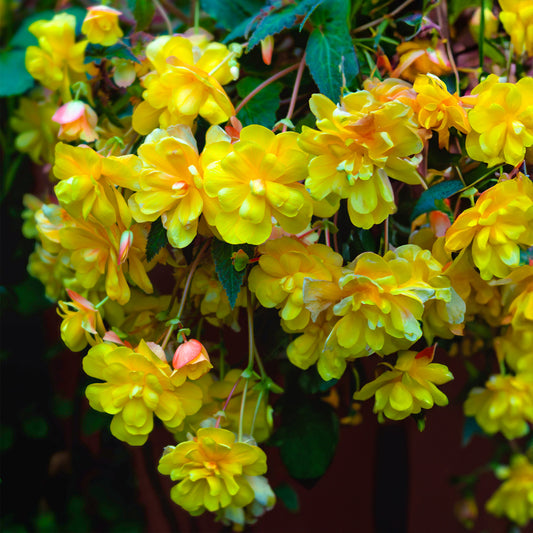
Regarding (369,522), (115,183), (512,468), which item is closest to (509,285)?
(115,183)

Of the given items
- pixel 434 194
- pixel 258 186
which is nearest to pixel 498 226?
pixel 434 194

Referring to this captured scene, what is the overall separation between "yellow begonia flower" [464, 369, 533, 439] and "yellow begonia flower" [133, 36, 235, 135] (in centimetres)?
43

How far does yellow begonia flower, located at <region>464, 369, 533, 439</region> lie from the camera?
62 cm

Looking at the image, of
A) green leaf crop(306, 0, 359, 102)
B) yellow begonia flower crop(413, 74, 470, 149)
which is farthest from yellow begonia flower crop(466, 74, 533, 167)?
green leaf crop(306, 0, 359, 102)

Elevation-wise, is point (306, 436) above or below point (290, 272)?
below

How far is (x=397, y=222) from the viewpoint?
0.60 m

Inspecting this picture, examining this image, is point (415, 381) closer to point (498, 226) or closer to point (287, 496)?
point (498, 226)

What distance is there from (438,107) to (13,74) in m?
0.61

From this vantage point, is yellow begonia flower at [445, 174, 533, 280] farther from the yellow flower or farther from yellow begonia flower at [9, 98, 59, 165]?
yellow begonia flower at [9, 98, 59, 165]

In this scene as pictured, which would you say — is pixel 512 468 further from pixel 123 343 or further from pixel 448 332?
pixel 123 343

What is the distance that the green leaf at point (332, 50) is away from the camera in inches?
19.8

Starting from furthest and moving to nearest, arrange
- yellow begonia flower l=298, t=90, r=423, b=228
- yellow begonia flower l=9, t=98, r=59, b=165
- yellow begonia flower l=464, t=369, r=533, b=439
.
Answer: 1. yellow begonia flower l=9, t=98, r=59, b=165
2. yellow begonia flower l=464, t=369, r=533, b=439
3. yellow begonia flower l=298, t=90, r=423, b=228

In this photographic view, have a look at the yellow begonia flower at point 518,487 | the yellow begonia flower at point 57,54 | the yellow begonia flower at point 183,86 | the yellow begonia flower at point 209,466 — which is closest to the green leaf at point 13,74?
the yellow begonia flower at point 57,54

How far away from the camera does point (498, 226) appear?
44cm
